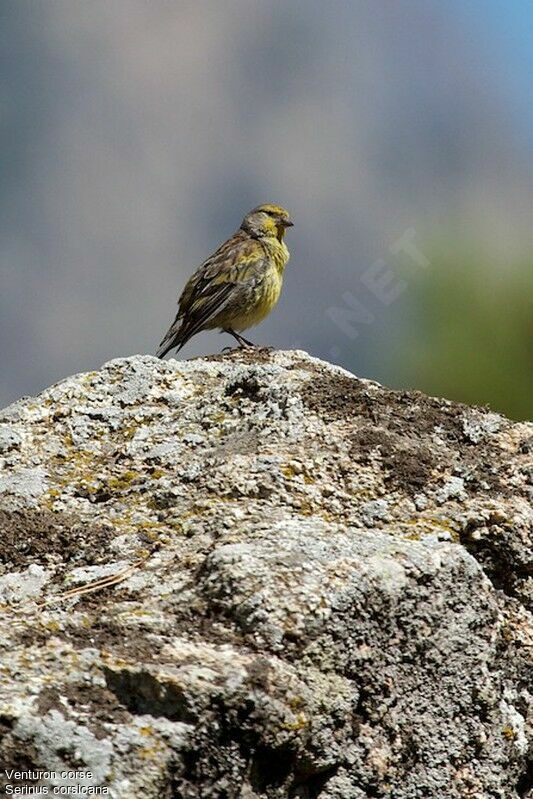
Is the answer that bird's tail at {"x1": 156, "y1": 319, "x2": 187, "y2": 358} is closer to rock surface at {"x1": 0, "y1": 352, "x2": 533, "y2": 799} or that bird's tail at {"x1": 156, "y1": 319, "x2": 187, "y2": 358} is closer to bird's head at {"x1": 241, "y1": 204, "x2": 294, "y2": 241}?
bird's head at {"x1": 241, "y1": 204, "x2": 294, "y2": 241}

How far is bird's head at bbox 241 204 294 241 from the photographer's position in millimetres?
10727

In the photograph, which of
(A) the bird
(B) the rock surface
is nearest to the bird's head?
(A) the bird

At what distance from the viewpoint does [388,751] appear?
102 inches

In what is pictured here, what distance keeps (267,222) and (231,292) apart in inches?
65.9

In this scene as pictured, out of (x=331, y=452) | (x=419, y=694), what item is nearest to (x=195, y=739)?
(x=419, y=694)

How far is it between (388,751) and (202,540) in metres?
0.74

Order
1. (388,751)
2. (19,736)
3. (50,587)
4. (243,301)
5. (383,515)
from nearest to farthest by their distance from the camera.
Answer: (19,736)
(388,751)
(50,587)
(383,515)
(243,301)

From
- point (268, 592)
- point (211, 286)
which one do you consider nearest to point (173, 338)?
point (211, 286)

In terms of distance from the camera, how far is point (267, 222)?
35.7 feet

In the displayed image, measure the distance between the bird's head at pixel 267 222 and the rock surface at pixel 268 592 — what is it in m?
6.97

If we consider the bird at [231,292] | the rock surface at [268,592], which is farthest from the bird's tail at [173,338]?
the rock surface at [268,592]

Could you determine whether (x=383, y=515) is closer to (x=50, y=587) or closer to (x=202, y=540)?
(x=202, y=540)

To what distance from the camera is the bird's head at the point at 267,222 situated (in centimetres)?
1073

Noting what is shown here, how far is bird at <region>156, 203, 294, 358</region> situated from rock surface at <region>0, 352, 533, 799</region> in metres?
5.31
